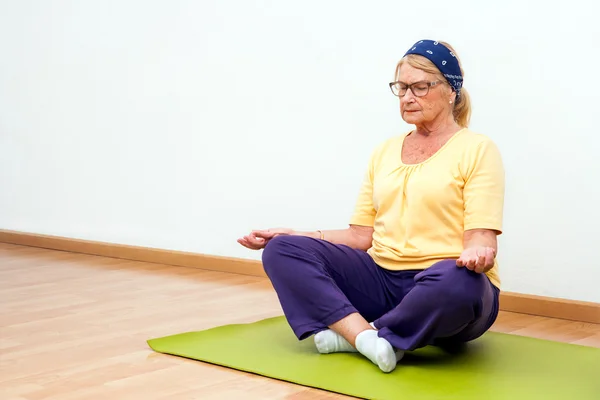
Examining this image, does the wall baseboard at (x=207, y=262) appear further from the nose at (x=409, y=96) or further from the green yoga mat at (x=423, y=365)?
the nose at (x=409, y=96)

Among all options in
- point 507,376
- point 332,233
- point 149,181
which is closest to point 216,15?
point 149,181

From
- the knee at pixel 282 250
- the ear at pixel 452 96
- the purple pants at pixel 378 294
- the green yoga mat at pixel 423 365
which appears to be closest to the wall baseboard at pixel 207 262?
the green yoga mat at pixel 423 365

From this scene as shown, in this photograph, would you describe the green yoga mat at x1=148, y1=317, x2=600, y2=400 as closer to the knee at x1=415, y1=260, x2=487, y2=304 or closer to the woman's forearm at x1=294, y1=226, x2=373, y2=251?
the knee at x1=415, y1=260, x2=487, y2=304

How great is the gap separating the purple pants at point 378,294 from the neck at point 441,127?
16.1 inches

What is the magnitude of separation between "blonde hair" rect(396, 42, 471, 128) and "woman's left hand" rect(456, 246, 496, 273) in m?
0.56

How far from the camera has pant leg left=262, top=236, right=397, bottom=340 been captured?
2352mm

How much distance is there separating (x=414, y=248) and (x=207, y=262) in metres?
1.92

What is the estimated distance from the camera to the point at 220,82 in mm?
4129

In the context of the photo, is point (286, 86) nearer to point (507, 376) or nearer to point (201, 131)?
point (201, 131)

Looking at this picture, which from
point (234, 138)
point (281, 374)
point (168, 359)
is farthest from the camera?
point (234, 138)

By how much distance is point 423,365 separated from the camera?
7.48 ft

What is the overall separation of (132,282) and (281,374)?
1735 mm

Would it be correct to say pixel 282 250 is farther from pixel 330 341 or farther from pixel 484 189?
pixel 484 189

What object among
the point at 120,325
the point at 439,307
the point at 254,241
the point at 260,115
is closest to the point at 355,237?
the point at 254,241
